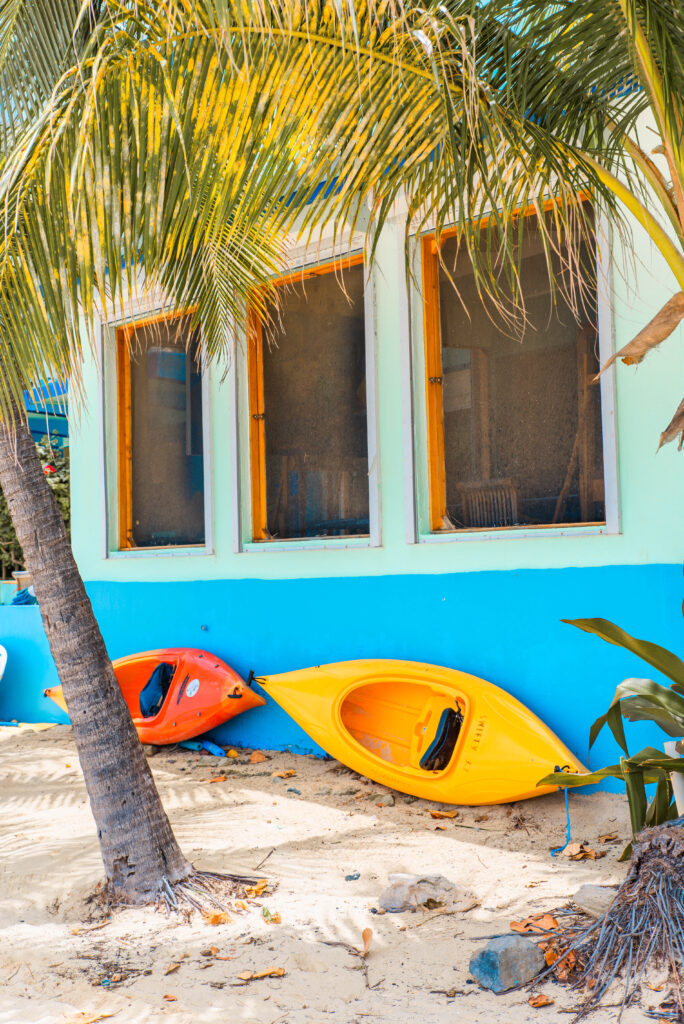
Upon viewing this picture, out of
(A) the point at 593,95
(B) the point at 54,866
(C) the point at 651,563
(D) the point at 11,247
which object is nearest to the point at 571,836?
(C) the point at 651,563

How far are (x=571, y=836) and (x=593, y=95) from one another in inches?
129

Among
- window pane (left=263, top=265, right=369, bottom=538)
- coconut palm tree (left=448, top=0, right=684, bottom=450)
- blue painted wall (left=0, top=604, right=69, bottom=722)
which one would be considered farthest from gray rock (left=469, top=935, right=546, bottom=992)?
blue painted wall (left=0, top=604, right=69, bottom=722)

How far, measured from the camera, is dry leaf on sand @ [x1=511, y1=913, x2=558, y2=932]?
10.3ft

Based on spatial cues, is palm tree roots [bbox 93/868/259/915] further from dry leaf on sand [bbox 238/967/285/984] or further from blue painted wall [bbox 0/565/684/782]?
blue painted wall [bbox 0/565/684/782]

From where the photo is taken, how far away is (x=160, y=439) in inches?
306

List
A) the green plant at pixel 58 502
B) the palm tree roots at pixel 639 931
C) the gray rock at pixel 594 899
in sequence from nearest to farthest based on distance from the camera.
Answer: the palm tree roots at pixel 639 931
the gray rock at pixel 594 899
the green plant at pixel 58 502

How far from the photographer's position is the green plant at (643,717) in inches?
119

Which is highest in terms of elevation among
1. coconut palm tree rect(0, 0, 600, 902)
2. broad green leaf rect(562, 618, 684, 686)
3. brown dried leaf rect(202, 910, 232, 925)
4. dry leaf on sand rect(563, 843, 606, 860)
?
coconut palm tree rect(0, 0, 600, 902)

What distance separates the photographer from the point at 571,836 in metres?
4.27

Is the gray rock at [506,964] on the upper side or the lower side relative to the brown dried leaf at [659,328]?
lower

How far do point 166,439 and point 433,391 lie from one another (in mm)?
2995

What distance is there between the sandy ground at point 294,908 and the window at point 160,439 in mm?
2553

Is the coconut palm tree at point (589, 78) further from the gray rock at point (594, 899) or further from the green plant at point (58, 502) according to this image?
the green plant at point (58, 502)

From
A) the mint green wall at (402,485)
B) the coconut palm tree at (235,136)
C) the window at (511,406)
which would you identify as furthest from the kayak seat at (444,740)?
the coconut palm tree at (235,136)
